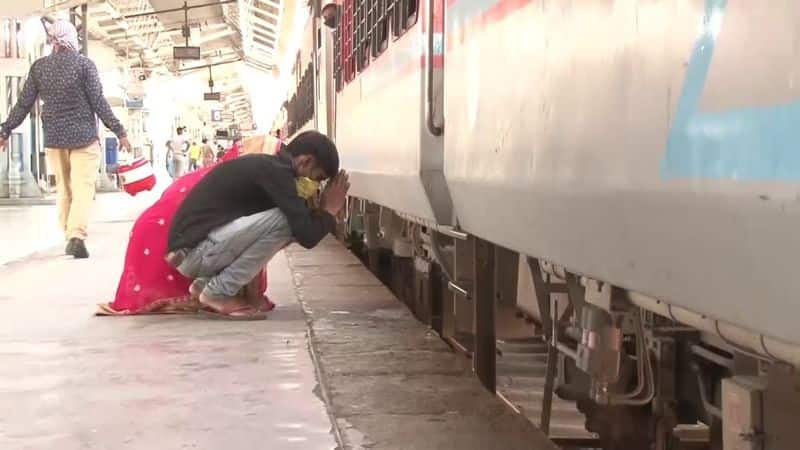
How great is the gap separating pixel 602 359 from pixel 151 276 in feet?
9.77

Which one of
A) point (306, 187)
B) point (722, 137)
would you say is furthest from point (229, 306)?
point (722, 137)

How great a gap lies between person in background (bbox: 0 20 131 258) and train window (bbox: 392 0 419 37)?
10.3ft

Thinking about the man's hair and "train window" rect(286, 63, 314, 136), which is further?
"train window" rect(286, 63, 314, 136)

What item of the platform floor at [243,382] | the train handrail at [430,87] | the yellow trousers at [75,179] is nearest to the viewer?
the platform floor at [243,382]

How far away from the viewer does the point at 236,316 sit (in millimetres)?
4934

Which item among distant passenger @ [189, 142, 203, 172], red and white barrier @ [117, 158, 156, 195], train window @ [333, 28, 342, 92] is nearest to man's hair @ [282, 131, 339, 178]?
red and white barrier @ [117, 158, 156, 195]

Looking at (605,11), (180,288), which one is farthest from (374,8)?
(605,11)

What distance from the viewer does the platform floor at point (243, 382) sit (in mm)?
2891

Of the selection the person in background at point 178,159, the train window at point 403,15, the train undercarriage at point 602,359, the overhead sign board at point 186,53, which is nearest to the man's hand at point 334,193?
the train undercarriage at point 602,359

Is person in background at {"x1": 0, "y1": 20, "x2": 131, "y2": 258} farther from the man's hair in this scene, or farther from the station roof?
the station roof

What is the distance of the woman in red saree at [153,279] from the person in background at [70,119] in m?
2.38

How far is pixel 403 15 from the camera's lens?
468 cm

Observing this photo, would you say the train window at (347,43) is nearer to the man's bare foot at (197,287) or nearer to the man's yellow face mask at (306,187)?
the man's yellow face mask at (306,187)

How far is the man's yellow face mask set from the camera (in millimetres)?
4816
